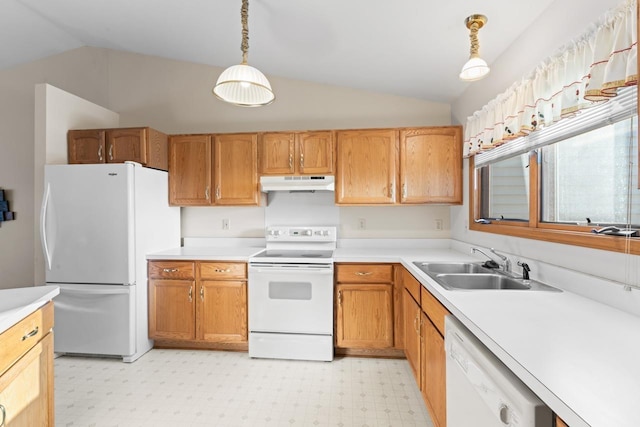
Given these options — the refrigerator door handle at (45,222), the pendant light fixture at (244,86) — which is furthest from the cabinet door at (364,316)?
the refrigerator door handle at (45,222)

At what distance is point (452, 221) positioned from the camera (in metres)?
3.10

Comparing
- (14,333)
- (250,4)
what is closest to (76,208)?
(14,333)

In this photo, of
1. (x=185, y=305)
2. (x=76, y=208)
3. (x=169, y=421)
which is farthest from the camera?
(x=185, y=305)

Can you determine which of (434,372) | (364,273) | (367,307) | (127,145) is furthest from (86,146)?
(434,372)

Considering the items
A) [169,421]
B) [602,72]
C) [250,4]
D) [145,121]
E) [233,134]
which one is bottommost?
[169,421]

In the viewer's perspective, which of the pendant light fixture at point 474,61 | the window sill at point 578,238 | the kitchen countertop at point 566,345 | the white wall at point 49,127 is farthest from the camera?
the white wall at point 49,127

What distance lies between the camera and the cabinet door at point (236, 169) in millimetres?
2980

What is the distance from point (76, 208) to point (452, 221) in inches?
136

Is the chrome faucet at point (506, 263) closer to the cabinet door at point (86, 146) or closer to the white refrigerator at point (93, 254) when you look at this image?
the white refrigerator at point (93, 254)

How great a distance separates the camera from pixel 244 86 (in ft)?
6.32

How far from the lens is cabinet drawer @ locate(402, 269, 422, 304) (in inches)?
77.5

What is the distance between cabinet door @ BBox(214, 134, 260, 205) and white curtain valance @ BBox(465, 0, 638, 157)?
2.06 metres

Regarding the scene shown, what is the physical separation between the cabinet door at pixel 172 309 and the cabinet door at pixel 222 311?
9cm

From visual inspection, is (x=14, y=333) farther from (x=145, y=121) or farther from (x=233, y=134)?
(x=145, y=121)
